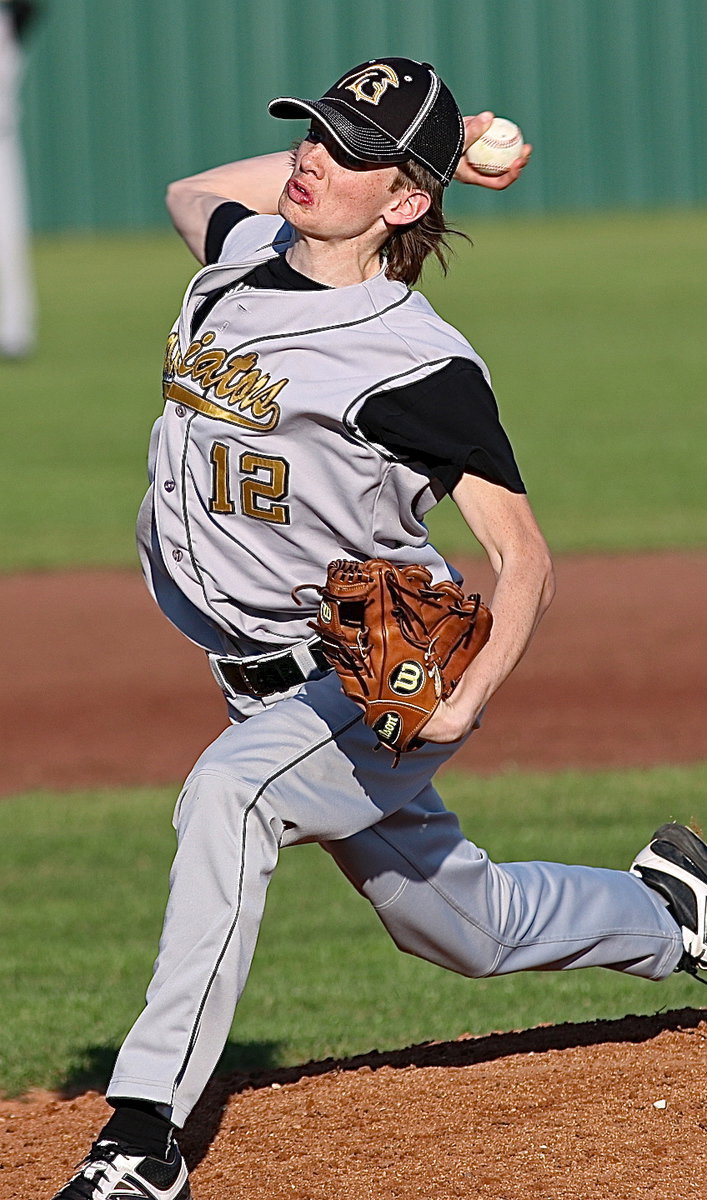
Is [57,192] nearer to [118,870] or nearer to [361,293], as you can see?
[118,870]

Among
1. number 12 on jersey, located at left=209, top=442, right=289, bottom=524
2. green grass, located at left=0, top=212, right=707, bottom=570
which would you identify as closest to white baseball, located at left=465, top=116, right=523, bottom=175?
number 12 on jersey, located at left=209, top=442, right=289, bottom=524

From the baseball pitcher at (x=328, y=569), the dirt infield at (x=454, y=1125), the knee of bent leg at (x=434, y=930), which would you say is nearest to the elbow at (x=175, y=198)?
the baseball pitcher at (x=328, y=569)

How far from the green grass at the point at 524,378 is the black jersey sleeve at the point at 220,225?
583cm

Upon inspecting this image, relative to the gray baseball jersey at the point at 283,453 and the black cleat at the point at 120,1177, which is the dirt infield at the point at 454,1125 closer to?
the black cleat at the point at 120,1177

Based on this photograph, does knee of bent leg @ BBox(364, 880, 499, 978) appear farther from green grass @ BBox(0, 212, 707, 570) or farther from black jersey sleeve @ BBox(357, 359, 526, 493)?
green grass @ BBox(0, 212, 707, 570)

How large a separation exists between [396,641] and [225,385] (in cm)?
53

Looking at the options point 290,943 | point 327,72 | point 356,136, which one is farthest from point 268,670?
point 327,72

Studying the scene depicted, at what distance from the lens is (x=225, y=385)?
2801 millimetres

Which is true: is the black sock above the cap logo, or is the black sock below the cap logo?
below

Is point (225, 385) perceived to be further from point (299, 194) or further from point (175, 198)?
point (175, 198)

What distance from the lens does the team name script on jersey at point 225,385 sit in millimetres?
2748

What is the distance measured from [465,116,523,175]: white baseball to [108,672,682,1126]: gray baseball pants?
1.03 m

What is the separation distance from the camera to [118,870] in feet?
17.1

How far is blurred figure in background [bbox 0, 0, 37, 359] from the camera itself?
1442 cm
